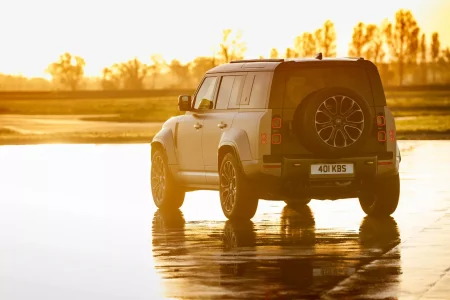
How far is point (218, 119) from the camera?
18.2m

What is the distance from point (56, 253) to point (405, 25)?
607 feet

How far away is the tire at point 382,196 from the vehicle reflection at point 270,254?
0.25 metres

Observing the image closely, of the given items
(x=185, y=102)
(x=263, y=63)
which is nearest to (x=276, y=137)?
(x=263, y=63)

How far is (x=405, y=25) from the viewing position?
645 feet

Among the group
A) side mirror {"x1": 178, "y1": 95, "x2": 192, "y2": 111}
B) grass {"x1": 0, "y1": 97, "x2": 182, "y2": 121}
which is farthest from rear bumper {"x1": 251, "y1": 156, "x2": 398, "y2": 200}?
grass {"x1": 0, "y1": 97, "x2": 182, "y2": 121}

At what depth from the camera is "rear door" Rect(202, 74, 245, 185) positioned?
18.0 metres

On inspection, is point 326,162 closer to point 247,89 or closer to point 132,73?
point 247,89

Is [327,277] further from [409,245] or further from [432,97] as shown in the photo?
[432,97]

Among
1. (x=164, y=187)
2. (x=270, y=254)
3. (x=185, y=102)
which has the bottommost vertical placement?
(x=270, y=254)

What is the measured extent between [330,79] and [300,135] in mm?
1096

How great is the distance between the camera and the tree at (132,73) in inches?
7205

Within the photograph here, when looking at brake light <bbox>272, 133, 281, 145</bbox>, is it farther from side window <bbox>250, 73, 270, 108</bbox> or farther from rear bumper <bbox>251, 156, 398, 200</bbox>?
side window <bbox>250, 73, 270, 108</bbox>

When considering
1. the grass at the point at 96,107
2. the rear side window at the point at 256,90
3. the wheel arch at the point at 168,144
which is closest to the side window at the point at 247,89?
the rear side window at the point at 256,90

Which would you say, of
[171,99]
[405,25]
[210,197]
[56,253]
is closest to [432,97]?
[171,99]
